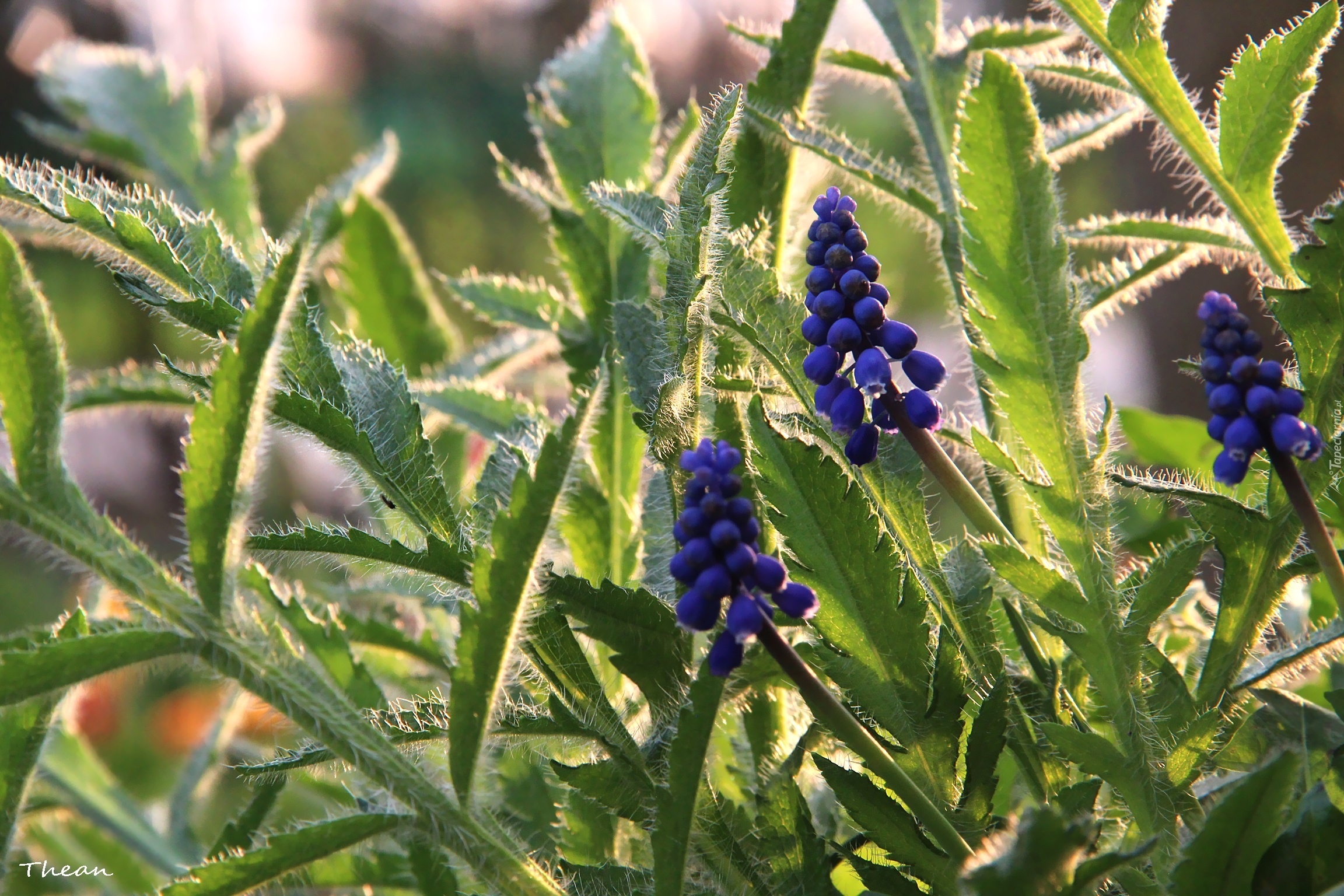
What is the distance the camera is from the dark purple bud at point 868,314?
46 cm

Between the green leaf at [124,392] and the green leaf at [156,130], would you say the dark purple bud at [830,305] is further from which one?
the green leaf at [156,130]

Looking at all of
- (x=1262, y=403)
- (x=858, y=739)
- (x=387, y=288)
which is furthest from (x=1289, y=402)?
(x=387, y=288)

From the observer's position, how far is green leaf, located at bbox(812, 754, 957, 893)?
17.2 inches

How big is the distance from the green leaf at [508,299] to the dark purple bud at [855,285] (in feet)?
1.21

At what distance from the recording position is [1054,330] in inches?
19.5

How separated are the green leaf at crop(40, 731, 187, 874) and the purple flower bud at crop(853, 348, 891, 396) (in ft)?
2.72

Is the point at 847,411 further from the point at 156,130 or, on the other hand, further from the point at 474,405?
the point at 156,130

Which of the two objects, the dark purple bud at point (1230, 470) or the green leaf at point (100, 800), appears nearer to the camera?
the dark purple bud at point (1230, 470)

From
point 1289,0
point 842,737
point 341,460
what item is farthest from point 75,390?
point 1289,0

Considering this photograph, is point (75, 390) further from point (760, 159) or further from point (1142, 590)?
point (1142, 590)

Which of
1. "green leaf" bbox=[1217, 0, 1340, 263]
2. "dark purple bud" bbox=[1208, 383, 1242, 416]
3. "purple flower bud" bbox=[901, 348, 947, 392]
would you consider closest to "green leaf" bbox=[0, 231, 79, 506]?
"purple flower bud" bbox=[901, 348, 947, 392]

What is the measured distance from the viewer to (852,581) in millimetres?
458
